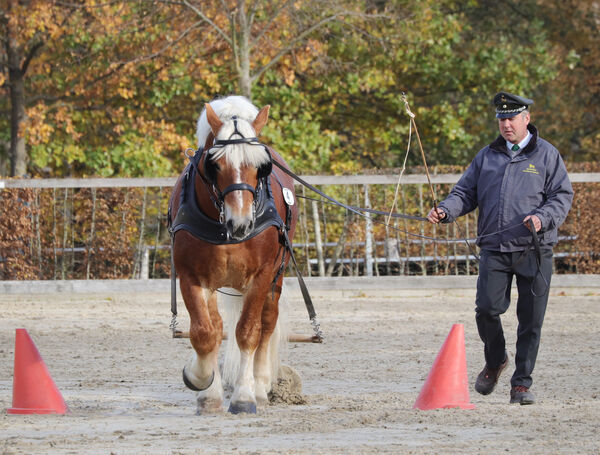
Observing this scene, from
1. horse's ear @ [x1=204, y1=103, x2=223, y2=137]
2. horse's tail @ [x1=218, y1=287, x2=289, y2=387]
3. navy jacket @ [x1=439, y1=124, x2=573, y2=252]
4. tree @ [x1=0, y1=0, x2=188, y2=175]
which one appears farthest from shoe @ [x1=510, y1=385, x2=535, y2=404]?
tree @ [x1=0, y1=0, x2=188, y2=175]

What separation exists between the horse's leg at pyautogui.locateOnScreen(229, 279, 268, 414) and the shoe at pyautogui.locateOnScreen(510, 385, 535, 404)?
5.31ft

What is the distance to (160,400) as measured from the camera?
660 centimetres

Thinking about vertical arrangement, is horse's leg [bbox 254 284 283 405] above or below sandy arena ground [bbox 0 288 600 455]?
above

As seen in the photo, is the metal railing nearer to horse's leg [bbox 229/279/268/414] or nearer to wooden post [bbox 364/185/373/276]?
wooden post [bbox 364/185/373/276]

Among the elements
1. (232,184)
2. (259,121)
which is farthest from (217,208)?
Result: (259,121)

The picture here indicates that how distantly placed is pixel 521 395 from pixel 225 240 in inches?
81.3

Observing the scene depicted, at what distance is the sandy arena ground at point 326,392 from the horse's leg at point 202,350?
0.16 metres

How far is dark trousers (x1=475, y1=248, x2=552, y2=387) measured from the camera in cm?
630

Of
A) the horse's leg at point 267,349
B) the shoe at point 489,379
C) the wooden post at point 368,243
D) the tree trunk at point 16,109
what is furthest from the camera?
the tree trunk at point 16,109

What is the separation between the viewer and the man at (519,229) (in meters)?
6.30

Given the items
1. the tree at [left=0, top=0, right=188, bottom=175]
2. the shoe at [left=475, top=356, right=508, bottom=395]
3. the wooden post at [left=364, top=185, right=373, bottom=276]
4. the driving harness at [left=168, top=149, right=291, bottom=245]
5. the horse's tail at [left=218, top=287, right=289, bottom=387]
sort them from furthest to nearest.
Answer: the tree at [left=0, top=0, right=188, bottom=175]
the wooden post at [left=364, top=185, right=373, bottom=276]
the horse's tail at [left=218, top=287, right=289, bottom=387]
the shoe at [left=475, top=356, right=508, bottom=395]
the driving harness at [left=168, top=149, right=291, bottom=245]

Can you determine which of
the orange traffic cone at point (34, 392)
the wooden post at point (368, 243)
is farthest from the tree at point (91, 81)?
the orange traffic cone at point (34, 392)

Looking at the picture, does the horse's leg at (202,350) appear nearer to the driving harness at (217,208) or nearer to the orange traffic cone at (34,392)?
the driving harness at (217,208)

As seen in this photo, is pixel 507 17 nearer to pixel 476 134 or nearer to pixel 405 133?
pixel 476 134
